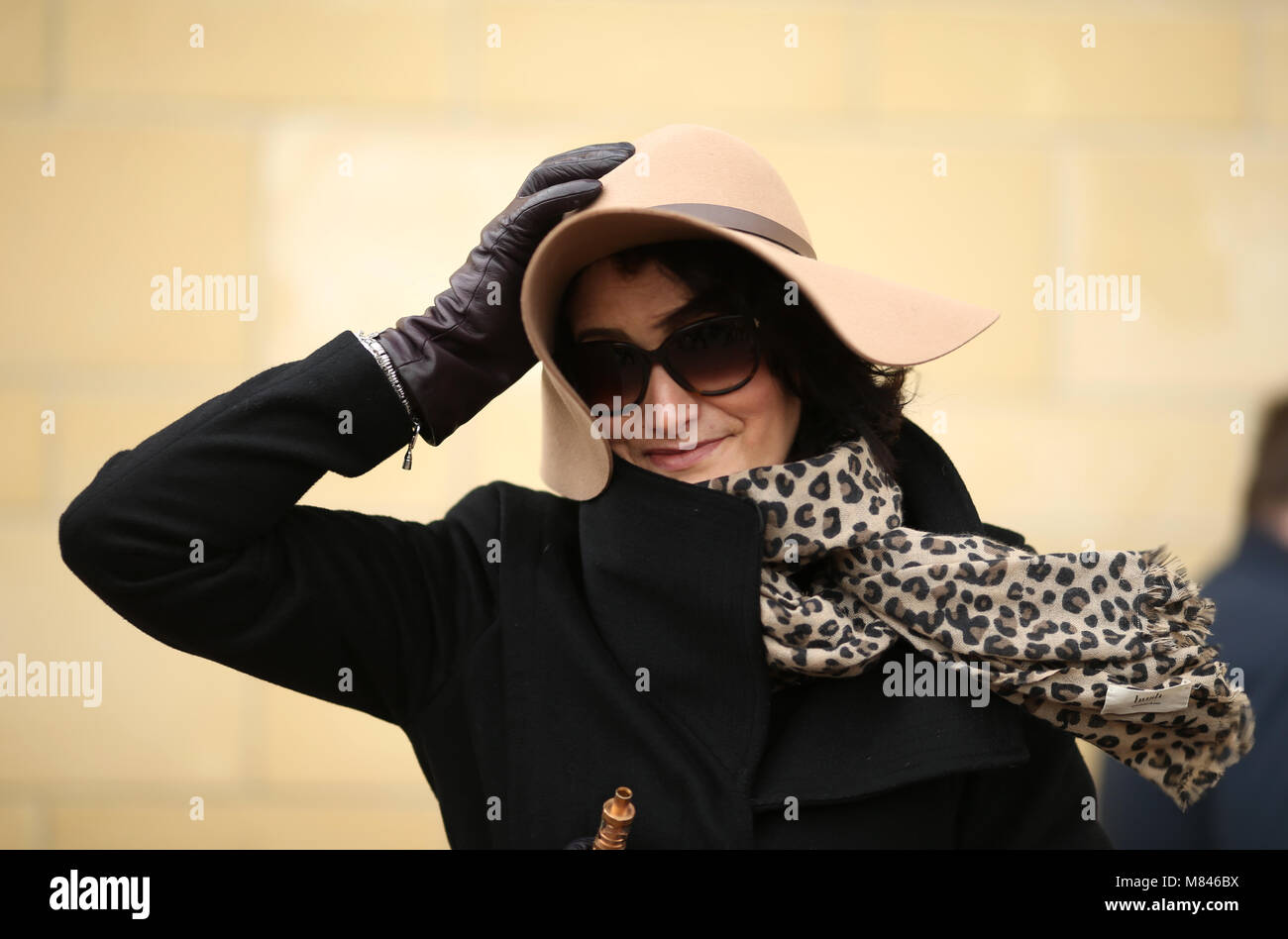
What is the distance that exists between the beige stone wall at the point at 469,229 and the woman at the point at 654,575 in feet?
4.28

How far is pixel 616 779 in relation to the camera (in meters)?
1.67

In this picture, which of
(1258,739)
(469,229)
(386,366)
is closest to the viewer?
(386,366)

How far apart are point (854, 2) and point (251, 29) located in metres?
1.63

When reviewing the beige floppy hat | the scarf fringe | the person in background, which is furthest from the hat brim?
the person in background

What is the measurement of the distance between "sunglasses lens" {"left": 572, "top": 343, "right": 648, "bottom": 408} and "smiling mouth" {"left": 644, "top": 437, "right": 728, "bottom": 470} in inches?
4.1

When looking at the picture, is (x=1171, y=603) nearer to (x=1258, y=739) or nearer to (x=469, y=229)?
(x=1258, y=739)

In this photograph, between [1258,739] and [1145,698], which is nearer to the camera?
[1145,698]

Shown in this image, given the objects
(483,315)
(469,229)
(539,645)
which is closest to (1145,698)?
(539,645)

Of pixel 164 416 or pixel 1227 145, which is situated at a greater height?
pixel 1227 145

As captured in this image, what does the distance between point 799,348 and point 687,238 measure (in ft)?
0.81

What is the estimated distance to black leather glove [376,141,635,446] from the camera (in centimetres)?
167

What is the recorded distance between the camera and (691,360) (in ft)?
5.56

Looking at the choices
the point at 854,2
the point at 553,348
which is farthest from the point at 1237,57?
the point at 553,348
